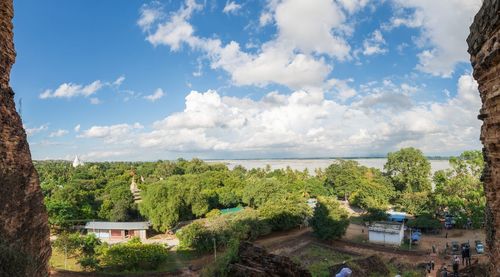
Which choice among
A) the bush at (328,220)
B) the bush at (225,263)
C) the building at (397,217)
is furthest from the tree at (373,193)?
the bush at (225,263)

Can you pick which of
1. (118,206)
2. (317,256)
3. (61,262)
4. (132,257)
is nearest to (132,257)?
(132,257)

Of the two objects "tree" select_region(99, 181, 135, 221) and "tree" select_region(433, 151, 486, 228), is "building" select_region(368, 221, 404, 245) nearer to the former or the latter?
"tree" select_region(433, 151, 486, 228)

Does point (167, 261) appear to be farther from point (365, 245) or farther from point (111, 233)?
point (365, 245)

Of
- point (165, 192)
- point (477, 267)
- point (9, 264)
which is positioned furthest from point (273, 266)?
point (165, 192)

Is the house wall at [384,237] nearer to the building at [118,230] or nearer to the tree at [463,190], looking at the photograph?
the tree at [463,190]

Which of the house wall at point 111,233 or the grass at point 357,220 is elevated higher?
the house wall at point 111,233

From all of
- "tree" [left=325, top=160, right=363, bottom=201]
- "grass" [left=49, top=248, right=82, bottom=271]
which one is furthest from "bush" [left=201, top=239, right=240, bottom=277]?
"tree" [left=325, top=160, right=363, bottom=201]
